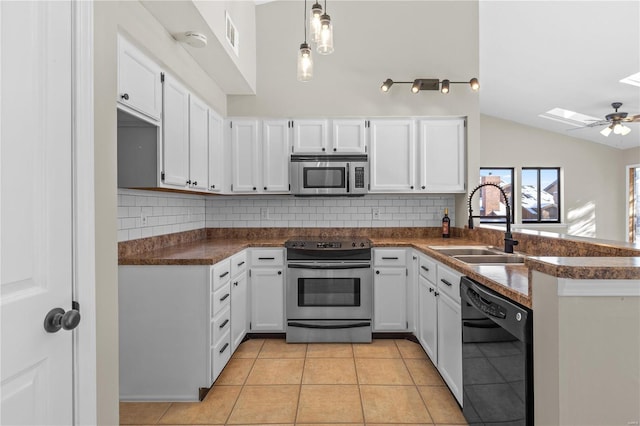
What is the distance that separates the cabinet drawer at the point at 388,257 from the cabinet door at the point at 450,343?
81cm

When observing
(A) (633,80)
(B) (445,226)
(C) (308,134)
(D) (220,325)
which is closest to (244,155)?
(C) (308,134)

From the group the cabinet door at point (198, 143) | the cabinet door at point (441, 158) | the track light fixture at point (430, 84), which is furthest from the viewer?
the cabinet door at point (441, 158)

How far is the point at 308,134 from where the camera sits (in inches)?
136

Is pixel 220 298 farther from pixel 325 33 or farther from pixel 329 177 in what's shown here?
pixel 325 33

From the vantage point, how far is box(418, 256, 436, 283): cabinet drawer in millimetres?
2512

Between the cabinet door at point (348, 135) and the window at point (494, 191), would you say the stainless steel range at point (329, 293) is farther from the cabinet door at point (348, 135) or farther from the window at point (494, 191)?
the window at point (494, 191)

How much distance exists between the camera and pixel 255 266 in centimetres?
315

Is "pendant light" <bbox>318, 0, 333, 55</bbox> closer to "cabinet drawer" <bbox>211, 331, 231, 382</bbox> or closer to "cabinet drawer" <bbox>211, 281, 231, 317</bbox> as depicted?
"cabinet drawer" <bbox>211, 281, 231, 317</bbox>

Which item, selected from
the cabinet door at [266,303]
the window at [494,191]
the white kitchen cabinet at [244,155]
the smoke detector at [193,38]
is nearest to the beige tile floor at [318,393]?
the cabinet door at [266,303]

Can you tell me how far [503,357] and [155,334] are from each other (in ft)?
6.38

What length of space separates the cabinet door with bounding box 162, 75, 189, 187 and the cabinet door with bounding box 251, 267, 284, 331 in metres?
1.13

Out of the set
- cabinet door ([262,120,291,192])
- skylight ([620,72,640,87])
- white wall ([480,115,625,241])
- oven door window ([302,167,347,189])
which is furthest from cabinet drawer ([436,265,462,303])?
white wall ([480,115,625,241])

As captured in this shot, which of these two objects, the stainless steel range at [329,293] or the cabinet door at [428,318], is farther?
the stainless steel range at [329,293]

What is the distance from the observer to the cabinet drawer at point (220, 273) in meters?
2.26
